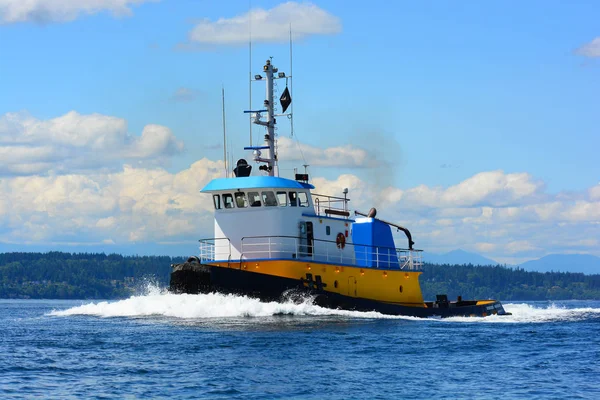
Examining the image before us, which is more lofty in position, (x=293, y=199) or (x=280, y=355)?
(x=293, y=199)

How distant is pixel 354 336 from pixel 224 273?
7.07 meters

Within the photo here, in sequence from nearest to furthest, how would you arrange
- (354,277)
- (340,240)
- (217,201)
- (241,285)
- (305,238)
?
1. (241,285)
2. (305,238)
3. (217,201)
4. (354,277)
5. (340,240)

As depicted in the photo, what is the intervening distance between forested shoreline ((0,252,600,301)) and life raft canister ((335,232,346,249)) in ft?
362

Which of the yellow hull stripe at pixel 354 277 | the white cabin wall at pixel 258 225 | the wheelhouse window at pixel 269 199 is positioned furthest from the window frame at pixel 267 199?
the yellow hull stripe at pixel 354 277

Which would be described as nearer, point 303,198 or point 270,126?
point 303,198

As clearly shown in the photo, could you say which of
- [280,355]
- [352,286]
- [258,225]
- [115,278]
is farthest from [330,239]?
[115,278]

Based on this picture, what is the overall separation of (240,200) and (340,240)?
17.8 feet

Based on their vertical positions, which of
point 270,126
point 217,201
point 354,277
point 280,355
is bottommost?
point 280,355

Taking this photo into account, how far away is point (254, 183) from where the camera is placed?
125 ft

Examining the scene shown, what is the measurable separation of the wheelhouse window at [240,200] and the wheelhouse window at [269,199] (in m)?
0.87

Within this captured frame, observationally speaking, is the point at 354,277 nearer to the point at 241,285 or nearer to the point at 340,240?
the point at 340,240

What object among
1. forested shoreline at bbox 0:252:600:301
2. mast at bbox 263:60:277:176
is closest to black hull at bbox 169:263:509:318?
mast at bbox 263:60:277:176

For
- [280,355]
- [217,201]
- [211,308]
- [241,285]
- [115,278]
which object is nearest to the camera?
[280,355]

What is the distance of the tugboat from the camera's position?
116ft
